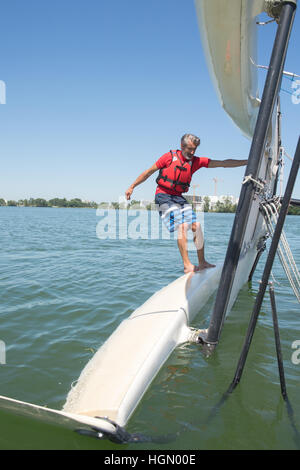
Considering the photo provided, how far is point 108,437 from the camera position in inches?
87.0

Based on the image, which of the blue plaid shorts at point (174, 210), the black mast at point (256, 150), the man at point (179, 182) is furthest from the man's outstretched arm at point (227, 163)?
the black mast at point (256, 150)

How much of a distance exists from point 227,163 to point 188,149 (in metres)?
0.59

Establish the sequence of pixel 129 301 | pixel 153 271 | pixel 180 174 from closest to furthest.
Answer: pixel 180 174, pixel 129 301, pixel 153 271

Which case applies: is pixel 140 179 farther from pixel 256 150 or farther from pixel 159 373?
pixel 159 373

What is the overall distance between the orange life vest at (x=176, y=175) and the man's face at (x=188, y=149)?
0.10 meters

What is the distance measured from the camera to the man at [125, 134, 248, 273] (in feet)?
15.6

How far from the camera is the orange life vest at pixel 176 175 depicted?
490 centimetres

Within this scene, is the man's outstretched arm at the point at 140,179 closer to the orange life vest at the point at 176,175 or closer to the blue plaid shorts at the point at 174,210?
the orange life vest at the point at 176,175

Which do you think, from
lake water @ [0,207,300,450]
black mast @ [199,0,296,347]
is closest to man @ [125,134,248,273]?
lake water @ [0,207,300,450]

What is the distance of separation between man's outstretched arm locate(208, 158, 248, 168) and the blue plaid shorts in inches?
27.8

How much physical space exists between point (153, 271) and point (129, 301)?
Answer: 2.97 metres

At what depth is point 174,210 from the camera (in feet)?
16.8
